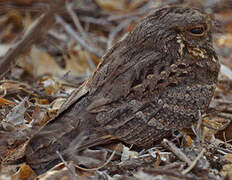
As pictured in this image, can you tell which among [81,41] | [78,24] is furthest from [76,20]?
[81,41]

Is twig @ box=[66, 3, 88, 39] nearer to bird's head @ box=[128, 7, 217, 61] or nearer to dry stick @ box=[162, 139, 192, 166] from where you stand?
bird's head @ box=[128, 7, 217, 61]

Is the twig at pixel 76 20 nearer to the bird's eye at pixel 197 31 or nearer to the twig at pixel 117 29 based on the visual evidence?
the twig at pixel 117 29

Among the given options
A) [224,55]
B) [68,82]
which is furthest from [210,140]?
[224,55]

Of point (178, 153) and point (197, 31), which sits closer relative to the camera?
point (178, 153)

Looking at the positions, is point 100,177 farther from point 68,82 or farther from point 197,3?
point 197,3

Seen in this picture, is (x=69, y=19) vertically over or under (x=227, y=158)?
over

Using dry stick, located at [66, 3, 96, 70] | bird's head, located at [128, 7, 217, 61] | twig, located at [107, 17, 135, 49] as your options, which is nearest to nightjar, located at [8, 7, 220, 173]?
bird's head, located at [128, 7, 217, 61]

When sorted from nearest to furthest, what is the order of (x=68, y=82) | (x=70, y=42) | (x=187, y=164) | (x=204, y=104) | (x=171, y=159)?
1. (x=187, y=164)
2. (x=171, y=159)
3. (x=204, y=104)
4. (x=68, y=82)
5. (x=70, y=42)

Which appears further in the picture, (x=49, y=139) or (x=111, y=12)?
(x=111, y=12)

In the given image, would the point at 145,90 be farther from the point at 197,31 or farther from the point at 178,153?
the point at 197,31
